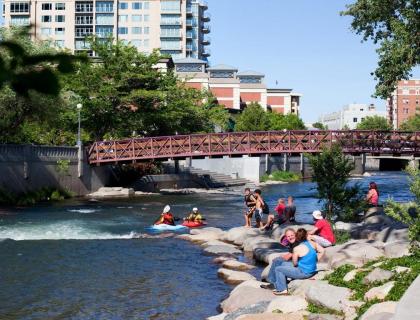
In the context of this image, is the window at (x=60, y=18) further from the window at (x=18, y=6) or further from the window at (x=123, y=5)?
the window at (x=123, y=5)

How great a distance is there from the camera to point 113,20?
116000 mm

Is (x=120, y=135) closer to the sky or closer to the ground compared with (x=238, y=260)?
closer to the sky

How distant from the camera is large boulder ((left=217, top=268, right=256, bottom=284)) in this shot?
52.5ft

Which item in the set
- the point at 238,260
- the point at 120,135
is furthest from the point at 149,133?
the point at 238,260

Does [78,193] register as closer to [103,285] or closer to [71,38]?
[103,285]

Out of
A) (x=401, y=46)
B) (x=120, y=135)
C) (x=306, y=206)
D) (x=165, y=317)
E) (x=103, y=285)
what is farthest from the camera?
(x=120, y=135)

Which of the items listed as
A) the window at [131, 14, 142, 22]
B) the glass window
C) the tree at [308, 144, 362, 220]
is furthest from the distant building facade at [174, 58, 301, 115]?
the tree at [308, 144, 362, 220]

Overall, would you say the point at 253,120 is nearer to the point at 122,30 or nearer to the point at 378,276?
the point at 122,30

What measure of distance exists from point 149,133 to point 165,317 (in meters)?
45.6

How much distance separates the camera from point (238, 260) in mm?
19312

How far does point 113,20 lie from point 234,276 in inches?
4161

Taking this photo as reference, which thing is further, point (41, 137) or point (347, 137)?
point (41, 137)

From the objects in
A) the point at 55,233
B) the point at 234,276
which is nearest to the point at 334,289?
the point at 234,276

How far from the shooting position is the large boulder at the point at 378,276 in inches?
450
